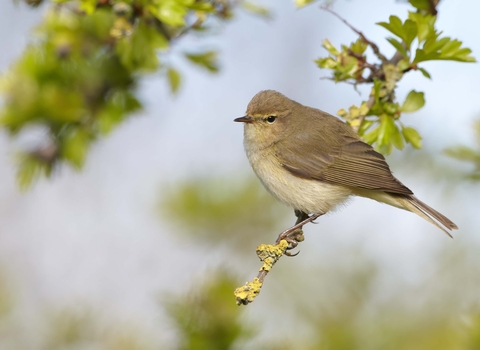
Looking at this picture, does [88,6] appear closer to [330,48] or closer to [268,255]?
[330,48]

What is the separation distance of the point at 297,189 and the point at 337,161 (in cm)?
32

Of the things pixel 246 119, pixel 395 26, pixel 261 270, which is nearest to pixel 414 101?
pixel 395 26

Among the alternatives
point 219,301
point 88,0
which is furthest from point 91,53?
point 219,301

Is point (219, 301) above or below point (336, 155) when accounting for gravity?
below

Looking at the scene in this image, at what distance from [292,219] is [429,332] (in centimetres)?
152

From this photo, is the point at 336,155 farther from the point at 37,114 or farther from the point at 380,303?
the point at 37,114

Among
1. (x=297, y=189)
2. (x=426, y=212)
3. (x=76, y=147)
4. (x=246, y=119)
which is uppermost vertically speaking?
(x=246, y=119)

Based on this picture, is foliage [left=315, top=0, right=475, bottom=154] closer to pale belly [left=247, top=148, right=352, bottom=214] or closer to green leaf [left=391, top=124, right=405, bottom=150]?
green leaf [left=391, top=124, right=405, bottom=150]

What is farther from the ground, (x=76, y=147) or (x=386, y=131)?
(x=76, y=147)

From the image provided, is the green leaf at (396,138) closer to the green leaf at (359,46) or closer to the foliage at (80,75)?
the green leaf at (359,46)

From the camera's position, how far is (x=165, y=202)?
3787 millimetres

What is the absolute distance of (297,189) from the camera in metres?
3.59

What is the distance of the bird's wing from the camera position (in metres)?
3.52

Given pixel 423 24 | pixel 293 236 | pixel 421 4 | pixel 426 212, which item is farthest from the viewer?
pixel 426 212
